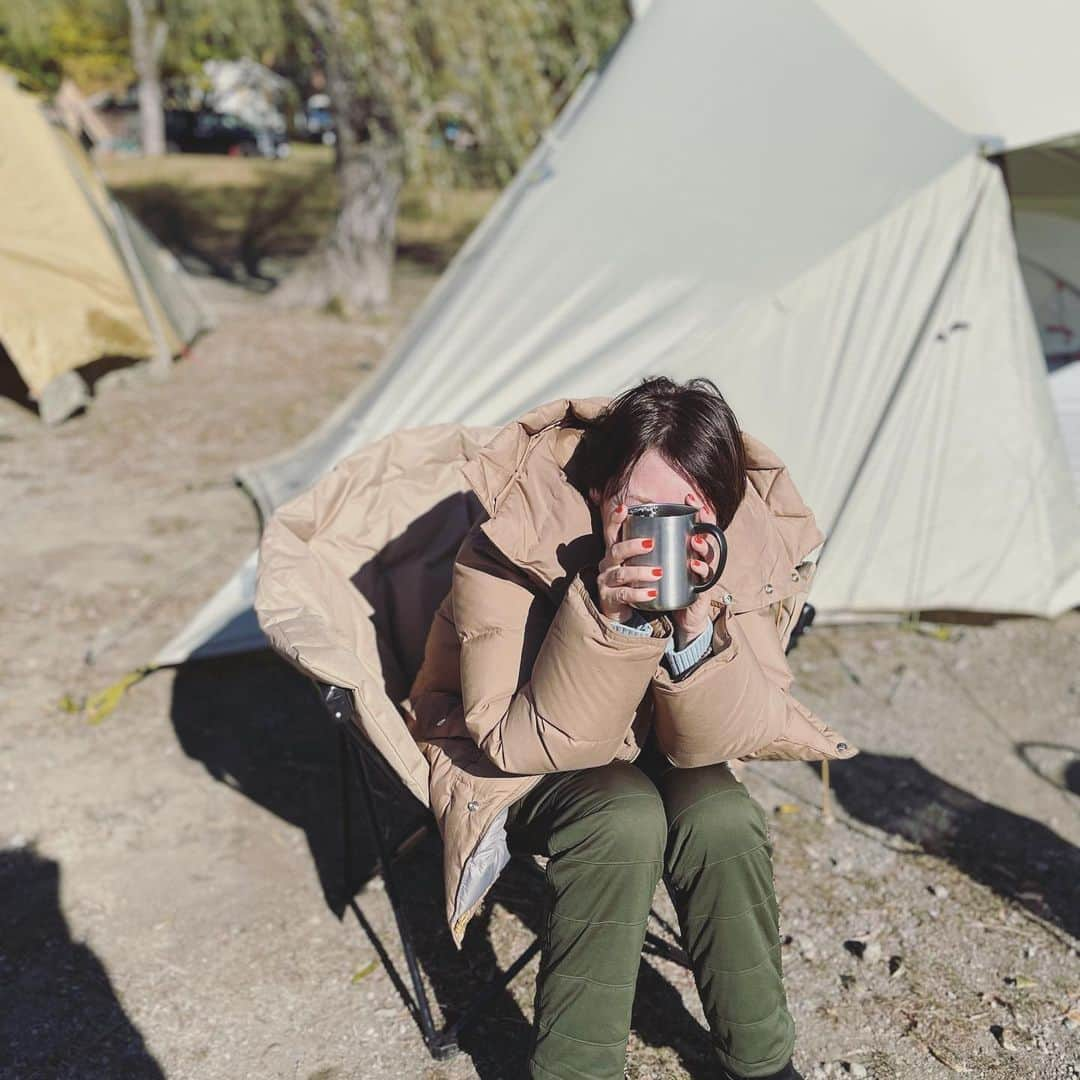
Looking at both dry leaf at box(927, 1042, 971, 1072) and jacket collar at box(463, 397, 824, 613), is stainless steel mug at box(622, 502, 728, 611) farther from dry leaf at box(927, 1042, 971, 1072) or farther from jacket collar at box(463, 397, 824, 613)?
dry leaf at box(927, 1042, 971, 1072)

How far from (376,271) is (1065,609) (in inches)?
297

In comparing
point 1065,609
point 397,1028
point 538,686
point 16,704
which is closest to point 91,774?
point 16,704

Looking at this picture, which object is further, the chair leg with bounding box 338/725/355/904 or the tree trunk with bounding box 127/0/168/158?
the tree trunk with bounding box 127/0/168/158

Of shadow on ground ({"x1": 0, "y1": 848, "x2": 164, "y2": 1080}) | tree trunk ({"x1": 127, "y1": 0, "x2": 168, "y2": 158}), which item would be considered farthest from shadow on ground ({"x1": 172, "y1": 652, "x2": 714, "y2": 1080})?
tree trunk ({"x1": 127, "y1": 0, "x2": 168, "y2": 158})

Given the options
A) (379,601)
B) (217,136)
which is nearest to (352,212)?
(379,601)

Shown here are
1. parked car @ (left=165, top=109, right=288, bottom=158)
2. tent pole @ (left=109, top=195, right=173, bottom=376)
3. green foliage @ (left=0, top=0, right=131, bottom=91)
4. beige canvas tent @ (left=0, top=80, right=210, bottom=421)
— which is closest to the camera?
beige canvas tent @ (left=0, top=80, right=210, bottom=421)

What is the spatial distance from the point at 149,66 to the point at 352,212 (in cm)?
1782

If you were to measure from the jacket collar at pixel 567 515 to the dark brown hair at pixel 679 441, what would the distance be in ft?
0.26

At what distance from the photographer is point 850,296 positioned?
4172mm

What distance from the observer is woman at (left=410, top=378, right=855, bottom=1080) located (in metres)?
2.22

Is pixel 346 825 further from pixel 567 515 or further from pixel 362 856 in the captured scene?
pixel 567 515

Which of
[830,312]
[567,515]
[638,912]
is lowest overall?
[638,912]

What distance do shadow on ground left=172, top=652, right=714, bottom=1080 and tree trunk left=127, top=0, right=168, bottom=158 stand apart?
23741 millimetres

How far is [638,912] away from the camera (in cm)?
224
